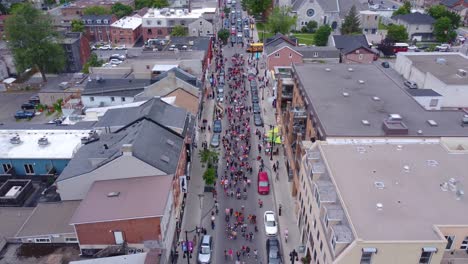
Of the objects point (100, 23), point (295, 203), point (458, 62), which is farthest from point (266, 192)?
point (100, 23)

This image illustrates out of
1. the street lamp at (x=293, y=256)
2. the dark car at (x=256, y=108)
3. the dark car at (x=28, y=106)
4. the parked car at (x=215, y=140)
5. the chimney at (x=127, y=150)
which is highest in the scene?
the chimney at (x=127, y=150)

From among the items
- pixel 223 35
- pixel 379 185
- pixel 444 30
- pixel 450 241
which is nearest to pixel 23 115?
pixel 223 35

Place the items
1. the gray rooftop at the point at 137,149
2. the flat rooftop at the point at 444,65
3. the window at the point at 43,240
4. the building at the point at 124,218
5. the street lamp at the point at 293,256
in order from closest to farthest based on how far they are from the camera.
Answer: the building at the point at 124,218, the window at the point at 43,240, the street lamp at the point at 293,256, the gray rooftop at the point at 137,149, the flat rooftop at the point at 444,65

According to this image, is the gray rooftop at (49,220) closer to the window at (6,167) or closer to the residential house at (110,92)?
the window at (6,167)

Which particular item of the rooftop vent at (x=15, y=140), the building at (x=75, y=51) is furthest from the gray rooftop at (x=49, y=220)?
the building at (x=75, y=51)

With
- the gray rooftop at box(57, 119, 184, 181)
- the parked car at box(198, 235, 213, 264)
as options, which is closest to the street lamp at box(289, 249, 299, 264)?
the parked car at box(198, 235, 213, 264)

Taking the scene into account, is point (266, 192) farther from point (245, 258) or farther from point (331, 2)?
point (331, 2)

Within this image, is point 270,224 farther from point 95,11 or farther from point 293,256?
point 95,11
